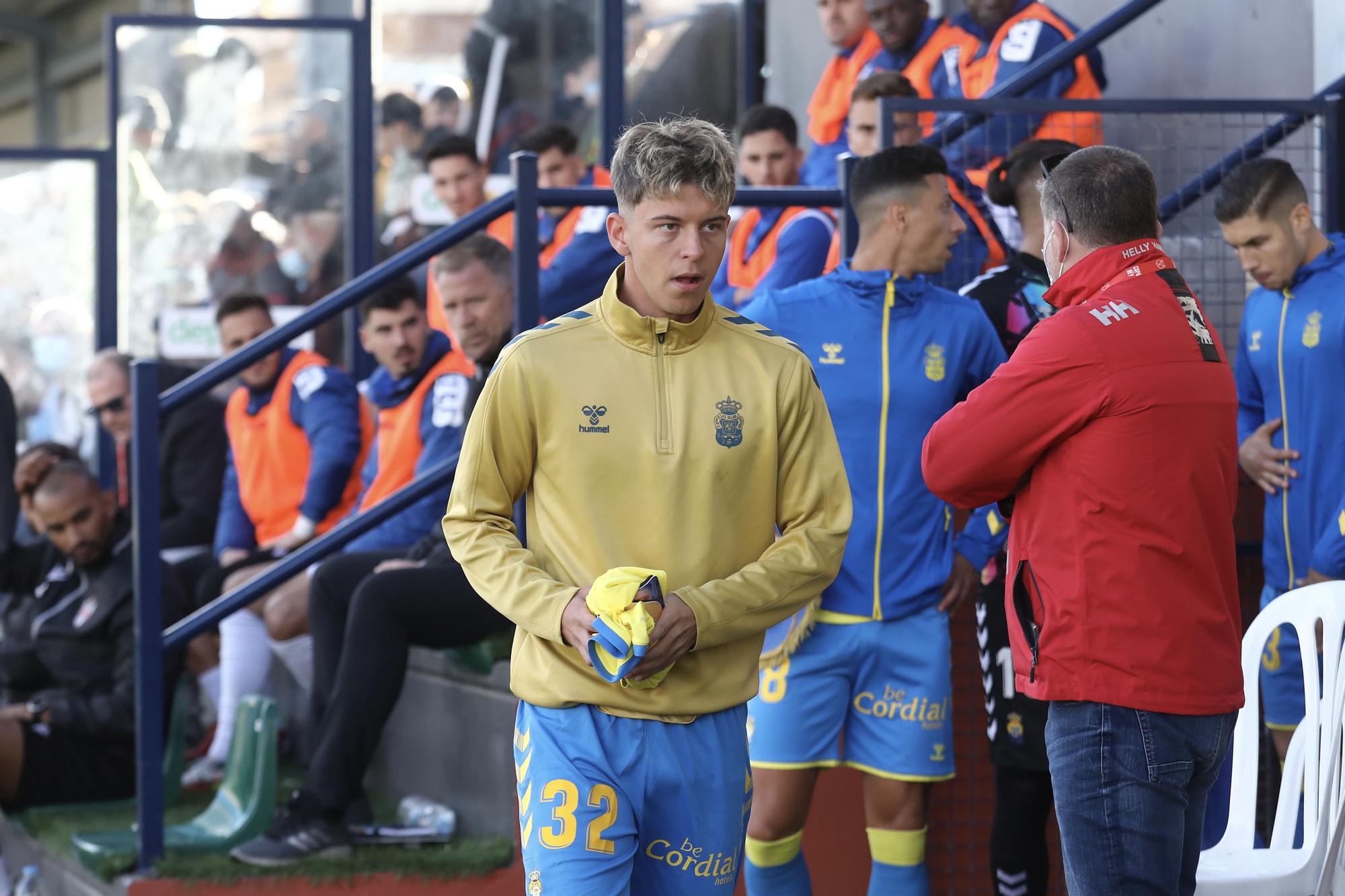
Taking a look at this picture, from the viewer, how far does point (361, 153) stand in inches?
295

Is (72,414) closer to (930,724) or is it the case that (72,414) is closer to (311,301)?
(311,301)

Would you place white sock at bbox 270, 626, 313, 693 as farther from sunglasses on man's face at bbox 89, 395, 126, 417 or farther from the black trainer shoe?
sunglasses on man's face at bbox 89, 395, 126, 417

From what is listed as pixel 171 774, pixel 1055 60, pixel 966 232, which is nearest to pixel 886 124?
pixel 966 232

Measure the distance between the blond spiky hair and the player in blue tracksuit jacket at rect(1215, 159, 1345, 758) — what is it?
66.2 inches

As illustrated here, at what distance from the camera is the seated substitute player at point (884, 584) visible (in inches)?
134

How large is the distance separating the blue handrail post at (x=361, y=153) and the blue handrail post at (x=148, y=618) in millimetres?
3134

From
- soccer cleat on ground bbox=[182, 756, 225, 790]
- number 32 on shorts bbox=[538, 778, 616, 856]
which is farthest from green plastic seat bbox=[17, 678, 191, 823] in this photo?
number 32 on shorts bbox=[538, 778, 616, 856]

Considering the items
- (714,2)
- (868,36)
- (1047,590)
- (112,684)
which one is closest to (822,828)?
(1047,590)

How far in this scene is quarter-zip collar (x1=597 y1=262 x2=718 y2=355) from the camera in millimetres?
2477

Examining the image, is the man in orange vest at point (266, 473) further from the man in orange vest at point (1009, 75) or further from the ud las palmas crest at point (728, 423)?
the ud las palmas crest at point (728, 423)

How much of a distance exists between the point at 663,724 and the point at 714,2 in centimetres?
748

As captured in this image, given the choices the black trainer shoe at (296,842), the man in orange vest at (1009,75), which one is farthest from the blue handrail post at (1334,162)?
the black trainer shoe at (296,842)

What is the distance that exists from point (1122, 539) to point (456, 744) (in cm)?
272

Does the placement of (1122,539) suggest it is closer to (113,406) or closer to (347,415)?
(347,415)
